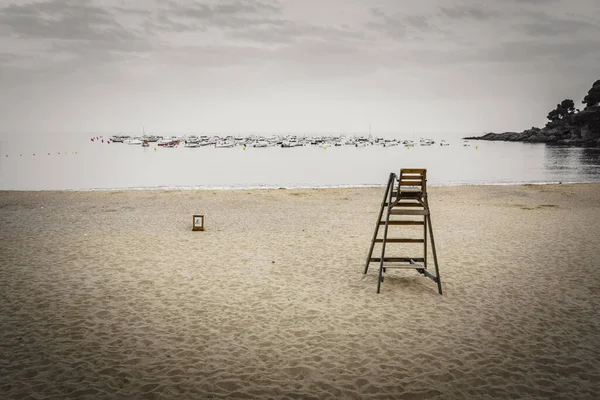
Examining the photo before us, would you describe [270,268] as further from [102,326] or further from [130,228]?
[130,228]

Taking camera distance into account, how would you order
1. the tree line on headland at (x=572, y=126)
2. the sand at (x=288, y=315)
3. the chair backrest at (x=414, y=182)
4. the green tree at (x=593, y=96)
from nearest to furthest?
the sand at (x=288, y=315)
the chair backrest at (x=414, y=182)
the tree line on headland at (x=572, y=126)
the green tree at (x=593, y=96)

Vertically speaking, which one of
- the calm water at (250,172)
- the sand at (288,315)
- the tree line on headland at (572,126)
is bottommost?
the sand at (288,315)

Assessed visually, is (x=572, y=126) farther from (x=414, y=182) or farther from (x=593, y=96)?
(x=414, y=182)

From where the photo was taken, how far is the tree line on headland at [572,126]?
112812 mm

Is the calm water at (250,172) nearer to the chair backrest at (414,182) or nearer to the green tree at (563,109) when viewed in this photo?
the chair backrest at (414,182)

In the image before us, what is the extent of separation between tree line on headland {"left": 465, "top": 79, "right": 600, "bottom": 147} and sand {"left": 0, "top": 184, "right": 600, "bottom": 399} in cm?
11498

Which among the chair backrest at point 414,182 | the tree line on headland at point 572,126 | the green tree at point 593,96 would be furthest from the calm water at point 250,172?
the green tree at point 593,96

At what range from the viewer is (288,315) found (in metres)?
6.52

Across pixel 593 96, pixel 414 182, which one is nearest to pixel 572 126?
pixel 593 96

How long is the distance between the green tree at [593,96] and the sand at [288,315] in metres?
132

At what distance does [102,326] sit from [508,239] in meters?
10.6

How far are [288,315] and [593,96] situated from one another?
14344 centimetres

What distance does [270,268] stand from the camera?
355 inches

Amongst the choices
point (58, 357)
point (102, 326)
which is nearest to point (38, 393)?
point (58, 357)
